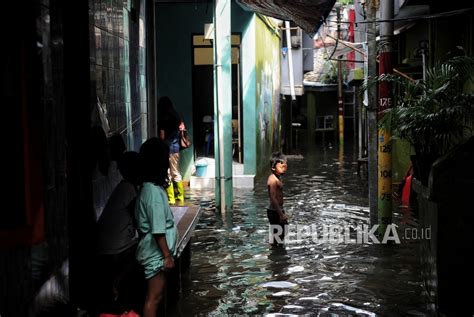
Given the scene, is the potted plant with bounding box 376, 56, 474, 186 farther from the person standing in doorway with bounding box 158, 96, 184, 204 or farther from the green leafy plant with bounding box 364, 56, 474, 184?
the person standing in doorway with bounding box 158, 96, 184, 204

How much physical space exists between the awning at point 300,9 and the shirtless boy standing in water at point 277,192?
2.15 meters

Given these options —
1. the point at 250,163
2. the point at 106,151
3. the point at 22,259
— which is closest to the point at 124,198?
the point at 106,151

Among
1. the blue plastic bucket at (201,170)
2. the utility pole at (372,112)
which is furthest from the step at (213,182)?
the utility pole at (372,112)

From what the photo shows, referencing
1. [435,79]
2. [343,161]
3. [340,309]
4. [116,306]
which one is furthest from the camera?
[343,161]

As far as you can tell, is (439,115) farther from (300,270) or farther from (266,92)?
(266,92)

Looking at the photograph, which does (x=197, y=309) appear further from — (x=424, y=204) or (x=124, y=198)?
(x=424, y=204)

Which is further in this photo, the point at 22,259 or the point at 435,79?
the point at 435,79

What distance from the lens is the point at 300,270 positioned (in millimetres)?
8328

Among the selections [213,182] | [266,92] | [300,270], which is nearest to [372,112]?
[300,270]

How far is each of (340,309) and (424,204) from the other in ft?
4.24

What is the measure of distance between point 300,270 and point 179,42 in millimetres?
9715

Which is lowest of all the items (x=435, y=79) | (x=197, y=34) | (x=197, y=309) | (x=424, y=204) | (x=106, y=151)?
(x=197, y=309)

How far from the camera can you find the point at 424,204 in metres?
6.78

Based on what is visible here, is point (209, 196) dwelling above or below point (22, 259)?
below
